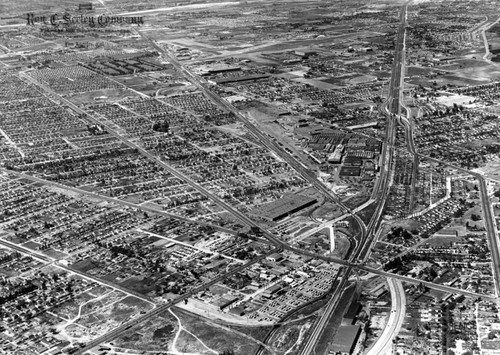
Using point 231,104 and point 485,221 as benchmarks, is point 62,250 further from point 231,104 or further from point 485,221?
point 231,104

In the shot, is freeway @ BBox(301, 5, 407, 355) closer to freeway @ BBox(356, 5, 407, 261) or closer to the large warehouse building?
freeway @ BBox(356, 5, 407, 261)

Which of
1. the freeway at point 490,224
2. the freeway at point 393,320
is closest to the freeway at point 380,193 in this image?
the freeway at point 393,320

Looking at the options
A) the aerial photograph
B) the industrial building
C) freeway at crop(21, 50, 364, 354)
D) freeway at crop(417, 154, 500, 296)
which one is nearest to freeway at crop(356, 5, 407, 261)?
the aerial photograph

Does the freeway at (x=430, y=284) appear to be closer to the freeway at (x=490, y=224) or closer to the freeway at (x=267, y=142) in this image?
the freeway at (x=490, y=224)

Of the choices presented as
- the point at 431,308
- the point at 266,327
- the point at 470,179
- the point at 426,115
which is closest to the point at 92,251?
the point at 266,327

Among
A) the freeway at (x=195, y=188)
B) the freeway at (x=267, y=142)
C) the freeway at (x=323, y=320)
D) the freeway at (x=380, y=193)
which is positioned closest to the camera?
the freeway at (x=323, y=320)

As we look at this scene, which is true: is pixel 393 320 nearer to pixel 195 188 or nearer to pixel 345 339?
pixel 345 339

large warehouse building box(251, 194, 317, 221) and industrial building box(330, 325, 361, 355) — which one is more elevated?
large warehouse building box(251, 194, 317, 221)
